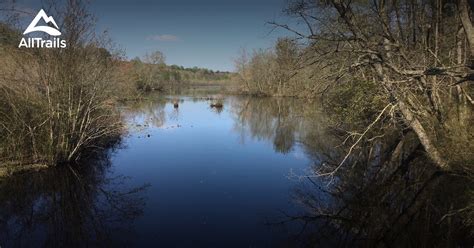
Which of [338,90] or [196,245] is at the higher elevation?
[338,90]

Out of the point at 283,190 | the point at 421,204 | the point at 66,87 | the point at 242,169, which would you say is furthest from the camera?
the point at 242,169

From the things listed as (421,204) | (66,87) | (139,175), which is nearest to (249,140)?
(139,175)

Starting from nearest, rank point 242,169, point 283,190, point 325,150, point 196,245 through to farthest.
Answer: point 196,245 → point 283,190 → point 242,169 → point 325,150

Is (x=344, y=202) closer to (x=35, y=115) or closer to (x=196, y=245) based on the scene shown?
(x=196, y=245)

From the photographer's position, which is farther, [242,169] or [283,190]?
[242,169]

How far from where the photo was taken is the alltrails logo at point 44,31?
1169 cm

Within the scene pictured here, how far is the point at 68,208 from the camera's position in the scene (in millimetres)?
9297

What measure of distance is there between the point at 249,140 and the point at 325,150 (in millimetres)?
5209

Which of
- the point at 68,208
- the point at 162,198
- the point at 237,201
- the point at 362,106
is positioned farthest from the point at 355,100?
the point at 68,208

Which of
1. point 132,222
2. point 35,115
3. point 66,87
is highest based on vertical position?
point 66,87

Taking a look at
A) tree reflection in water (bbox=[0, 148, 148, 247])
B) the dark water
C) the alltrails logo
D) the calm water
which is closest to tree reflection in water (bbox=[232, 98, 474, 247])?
the dark water

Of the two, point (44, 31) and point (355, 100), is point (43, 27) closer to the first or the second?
point (44, 31)

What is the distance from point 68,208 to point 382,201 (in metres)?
7.99

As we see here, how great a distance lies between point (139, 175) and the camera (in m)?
12.8
